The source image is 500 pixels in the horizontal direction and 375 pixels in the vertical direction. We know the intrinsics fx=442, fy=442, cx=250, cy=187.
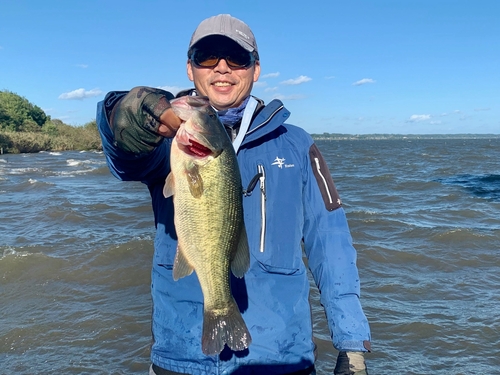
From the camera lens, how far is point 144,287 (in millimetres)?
7621

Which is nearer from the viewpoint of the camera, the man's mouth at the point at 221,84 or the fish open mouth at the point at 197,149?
the fish open mouth at the point at 197,149

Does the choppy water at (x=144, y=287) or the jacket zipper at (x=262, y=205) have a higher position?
the jacket zipper at (x=262, y=205)

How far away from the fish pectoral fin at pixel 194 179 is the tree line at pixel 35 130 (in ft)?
194

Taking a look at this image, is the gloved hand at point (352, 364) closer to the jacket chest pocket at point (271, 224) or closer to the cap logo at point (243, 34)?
the jacket chest pocket at point (271, 224)

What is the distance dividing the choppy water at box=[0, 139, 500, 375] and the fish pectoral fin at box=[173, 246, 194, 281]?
11.0 ft

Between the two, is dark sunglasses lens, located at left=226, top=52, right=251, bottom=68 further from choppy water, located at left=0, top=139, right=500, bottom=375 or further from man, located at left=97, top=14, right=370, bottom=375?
choppy water, located at left=0, top=139, right=500, bottom=375

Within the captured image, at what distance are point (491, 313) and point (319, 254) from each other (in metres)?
5.24

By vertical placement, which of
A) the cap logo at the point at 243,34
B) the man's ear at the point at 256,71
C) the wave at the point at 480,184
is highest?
the cap logo at the point at 243,34

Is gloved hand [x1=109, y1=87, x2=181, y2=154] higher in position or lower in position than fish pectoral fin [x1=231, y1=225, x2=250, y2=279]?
higher

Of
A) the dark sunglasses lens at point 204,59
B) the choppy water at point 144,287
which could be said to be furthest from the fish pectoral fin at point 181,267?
the choppy water at point 144,287

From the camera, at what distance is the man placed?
2.38 metres

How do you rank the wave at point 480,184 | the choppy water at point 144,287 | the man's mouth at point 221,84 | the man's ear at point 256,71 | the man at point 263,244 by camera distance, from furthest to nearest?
the wave at point 480,184 → the choppy water at point 144,287 → the man's ear at point 256,71 → the man's mouth at point 221,84 → the man at point 263,244

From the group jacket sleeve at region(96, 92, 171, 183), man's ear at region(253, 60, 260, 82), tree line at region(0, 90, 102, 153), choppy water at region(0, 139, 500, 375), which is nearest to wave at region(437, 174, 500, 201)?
choppy water at region(0, 139, 500, 375)

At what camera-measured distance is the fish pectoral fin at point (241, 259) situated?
2.30 metres
